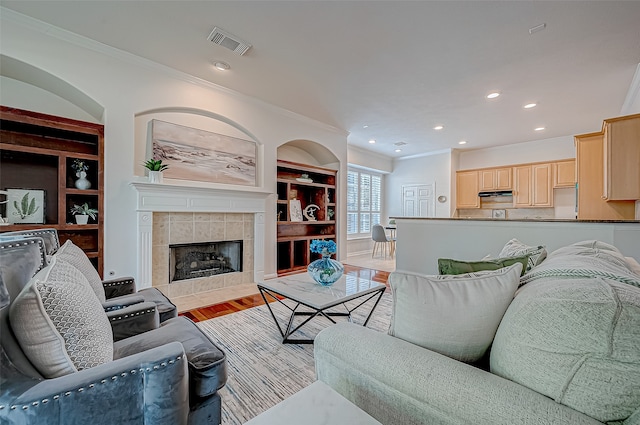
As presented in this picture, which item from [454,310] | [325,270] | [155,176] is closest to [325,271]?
[325,270]

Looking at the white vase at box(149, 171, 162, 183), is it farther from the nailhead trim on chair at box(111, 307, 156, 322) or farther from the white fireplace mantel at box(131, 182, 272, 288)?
the nailhead trim on chair at box(111, 307, 156, 322)

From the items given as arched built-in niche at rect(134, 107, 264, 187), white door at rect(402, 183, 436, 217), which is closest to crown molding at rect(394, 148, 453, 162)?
white door at rect(402, 183, 436, 217)

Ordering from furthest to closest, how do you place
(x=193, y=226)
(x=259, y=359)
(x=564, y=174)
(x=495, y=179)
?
(x=495, y=179) < (x=564, y=174) < (x=193, y=226) < (x=259, y=359)

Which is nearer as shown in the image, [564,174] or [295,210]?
[295,210]

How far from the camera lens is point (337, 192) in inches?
218

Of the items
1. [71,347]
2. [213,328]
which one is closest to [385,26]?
[71,347]

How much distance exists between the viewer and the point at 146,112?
10.4ft

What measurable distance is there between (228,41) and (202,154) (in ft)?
4.93

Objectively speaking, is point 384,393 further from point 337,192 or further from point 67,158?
point 337,192

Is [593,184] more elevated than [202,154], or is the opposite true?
[202,154]

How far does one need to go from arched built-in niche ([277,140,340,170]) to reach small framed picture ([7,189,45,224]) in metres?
3.22

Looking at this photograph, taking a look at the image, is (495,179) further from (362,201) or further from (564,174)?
(362,201)

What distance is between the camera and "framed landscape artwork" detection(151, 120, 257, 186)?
3.32 m

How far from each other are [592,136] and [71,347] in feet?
18.9
